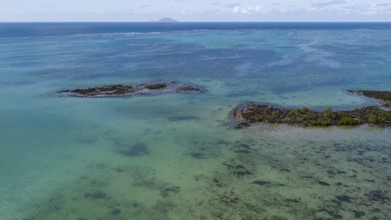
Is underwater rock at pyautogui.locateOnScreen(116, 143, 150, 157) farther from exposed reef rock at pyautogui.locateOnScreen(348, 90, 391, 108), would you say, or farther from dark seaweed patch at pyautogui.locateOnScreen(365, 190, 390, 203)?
exposed reef rock at pyautogui.locateOnScreen(348, 90, 391, 108)

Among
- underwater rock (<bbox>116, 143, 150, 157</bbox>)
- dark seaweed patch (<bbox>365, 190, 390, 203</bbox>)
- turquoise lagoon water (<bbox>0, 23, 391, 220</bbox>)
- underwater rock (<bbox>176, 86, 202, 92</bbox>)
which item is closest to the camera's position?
turquoise lagoon water (<bbox>0, 23, 391, 220</bbox>)

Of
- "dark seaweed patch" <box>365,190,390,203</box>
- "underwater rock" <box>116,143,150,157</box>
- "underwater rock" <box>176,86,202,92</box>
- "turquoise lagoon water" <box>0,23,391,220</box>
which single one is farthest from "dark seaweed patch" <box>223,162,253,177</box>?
"underwater rock" <box>176,86,202,92</box>

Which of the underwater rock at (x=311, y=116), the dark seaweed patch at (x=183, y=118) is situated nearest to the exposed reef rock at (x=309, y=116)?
the underwater rock at (x=311, y=116)

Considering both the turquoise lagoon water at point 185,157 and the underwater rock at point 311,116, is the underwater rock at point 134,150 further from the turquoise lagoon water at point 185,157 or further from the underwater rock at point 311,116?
the underwater rock at point 311,116

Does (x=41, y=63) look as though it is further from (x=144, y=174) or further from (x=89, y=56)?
(x=144, y=174)

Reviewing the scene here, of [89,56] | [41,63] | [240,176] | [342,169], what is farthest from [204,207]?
[89,56]

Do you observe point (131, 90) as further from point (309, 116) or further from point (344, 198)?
point (344, 198)
